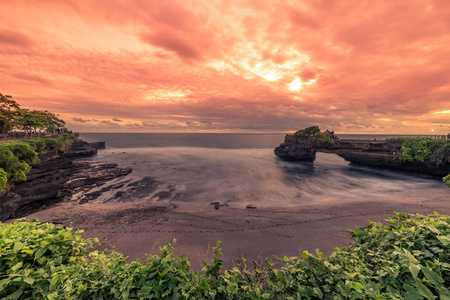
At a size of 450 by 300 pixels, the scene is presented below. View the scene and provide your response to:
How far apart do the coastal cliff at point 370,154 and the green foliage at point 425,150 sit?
732mm

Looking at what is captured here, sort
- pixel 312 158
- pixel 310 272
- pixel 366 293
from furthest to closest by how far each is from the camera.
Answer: pixel 312 158 → pixel 310 272 → pixel 366 293

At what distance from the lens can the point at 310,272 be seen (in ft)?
10.1

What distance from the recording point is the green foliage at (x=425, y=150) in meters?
28.9

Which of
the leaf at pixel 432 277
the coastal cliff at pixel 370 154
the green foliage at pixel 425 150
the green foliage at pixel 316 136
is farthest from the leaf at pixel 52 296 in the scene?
the green foliage at pixel 316 136

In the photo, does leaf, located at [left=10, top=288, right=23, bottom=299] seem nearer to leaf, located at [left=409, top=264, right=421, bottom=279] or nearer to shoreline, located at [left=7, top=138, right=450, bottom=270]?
leaf, located at [left=409, top=264, right=421, bottom=279]

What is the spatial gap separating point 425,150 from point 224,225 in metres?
42.3

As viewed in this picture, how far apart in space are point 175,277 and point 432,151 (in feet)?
161

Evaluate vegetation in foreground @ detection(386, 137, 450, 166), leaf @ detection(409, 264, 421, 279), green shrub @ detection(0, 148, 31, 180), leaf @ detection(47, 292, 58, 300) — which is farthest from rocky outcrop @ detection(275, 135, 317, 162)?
green shrub @ detection(0, 148, 31, 180)

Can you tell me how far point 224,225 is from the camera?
45.4 feet

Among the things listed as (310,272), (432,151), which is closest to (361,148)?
(432,151)

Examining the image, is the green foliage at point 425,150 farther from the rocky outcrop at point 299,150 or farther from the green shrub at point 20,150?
the green shrub at point 20,150

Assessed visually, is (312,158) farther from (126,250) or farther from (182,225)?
(126,250)

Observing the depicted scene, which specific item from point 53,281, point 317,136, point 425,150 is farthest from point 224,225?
point 317,136

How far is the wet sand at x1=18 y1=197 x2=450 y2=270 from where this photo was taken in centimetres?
1080
